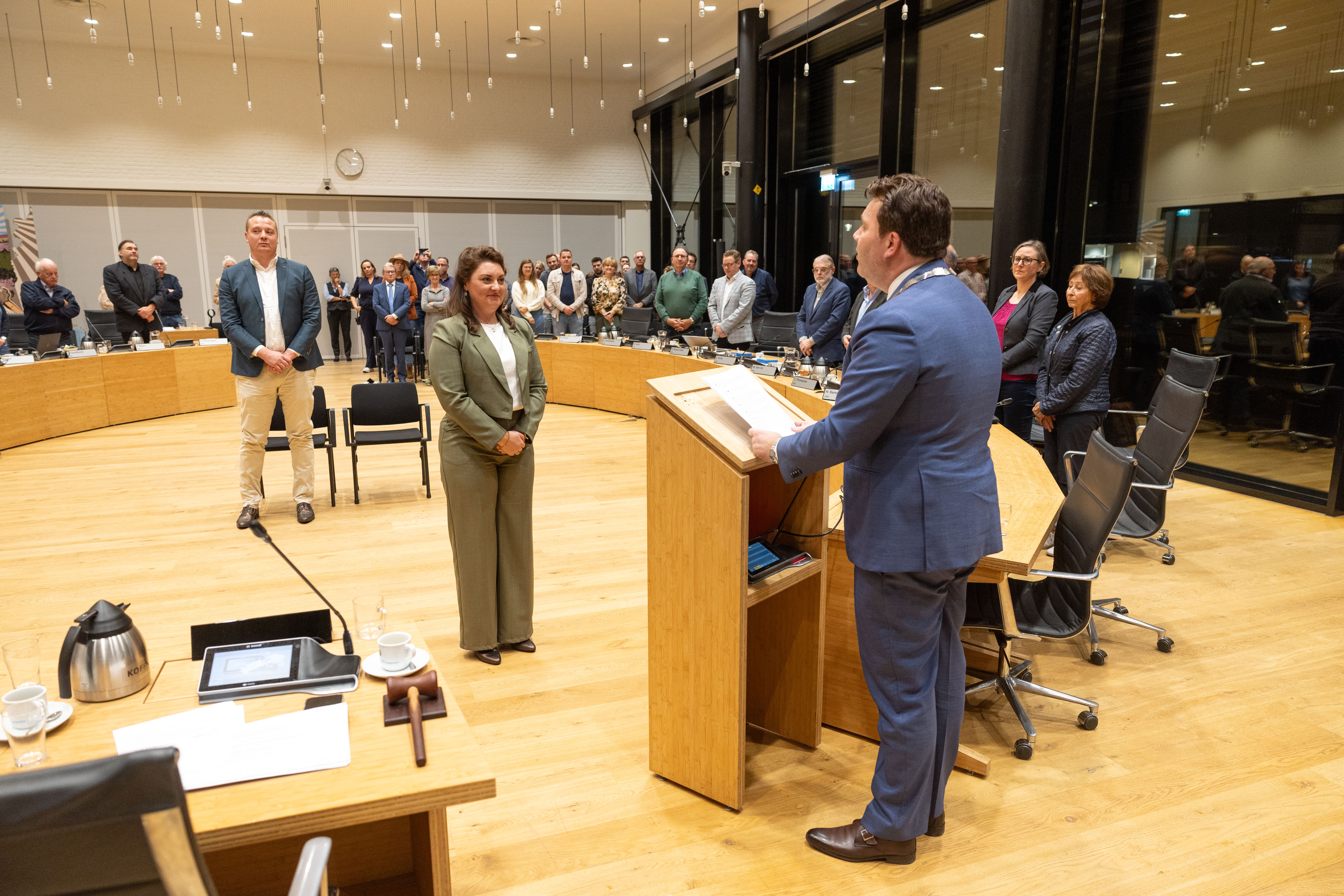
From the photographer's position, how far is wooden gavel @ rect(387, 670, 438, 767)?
1.62m

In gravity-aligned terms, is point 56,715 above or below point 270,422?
above

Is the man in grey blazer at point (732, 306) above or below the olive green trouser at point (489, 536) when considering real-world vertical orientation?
above

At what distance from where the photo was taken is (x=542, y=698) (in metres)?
3.24

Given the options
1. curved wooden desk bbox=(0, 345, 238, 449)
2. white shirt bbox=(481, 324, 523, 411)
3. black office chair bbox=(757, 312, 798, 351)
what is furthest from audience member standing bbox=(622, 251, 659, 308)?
white shirt bbox=(481, 324, 523, 411)

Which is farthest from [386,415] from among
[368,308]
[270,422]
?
[368,308]

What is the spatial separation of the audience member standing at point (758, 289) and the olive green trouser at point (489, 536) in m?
5.62

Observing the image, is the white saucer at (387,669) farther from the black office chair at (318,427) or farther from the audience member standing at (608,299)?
the audience member standing at (608,299)

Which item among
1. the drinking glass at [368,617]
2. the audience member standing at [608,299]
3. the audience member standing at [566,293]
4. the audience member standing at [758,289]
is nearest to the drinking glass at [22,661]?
the drinking glass at [368,617]

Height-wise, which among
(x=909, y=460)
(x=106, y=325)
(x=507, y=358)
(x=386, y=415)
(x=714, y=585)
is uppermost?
(x=507, y=358)

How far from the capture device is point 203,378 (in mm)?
9320

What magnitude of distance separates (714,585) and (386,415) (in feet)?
13.8

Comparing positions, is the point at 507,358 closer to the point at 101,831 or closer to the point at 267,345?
the point at 267,345

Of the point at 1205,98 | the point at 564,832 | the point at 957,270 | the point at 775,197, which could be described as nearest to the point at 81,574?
the point at 564,832

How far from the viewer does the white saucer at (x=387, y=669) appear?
1826 mm
